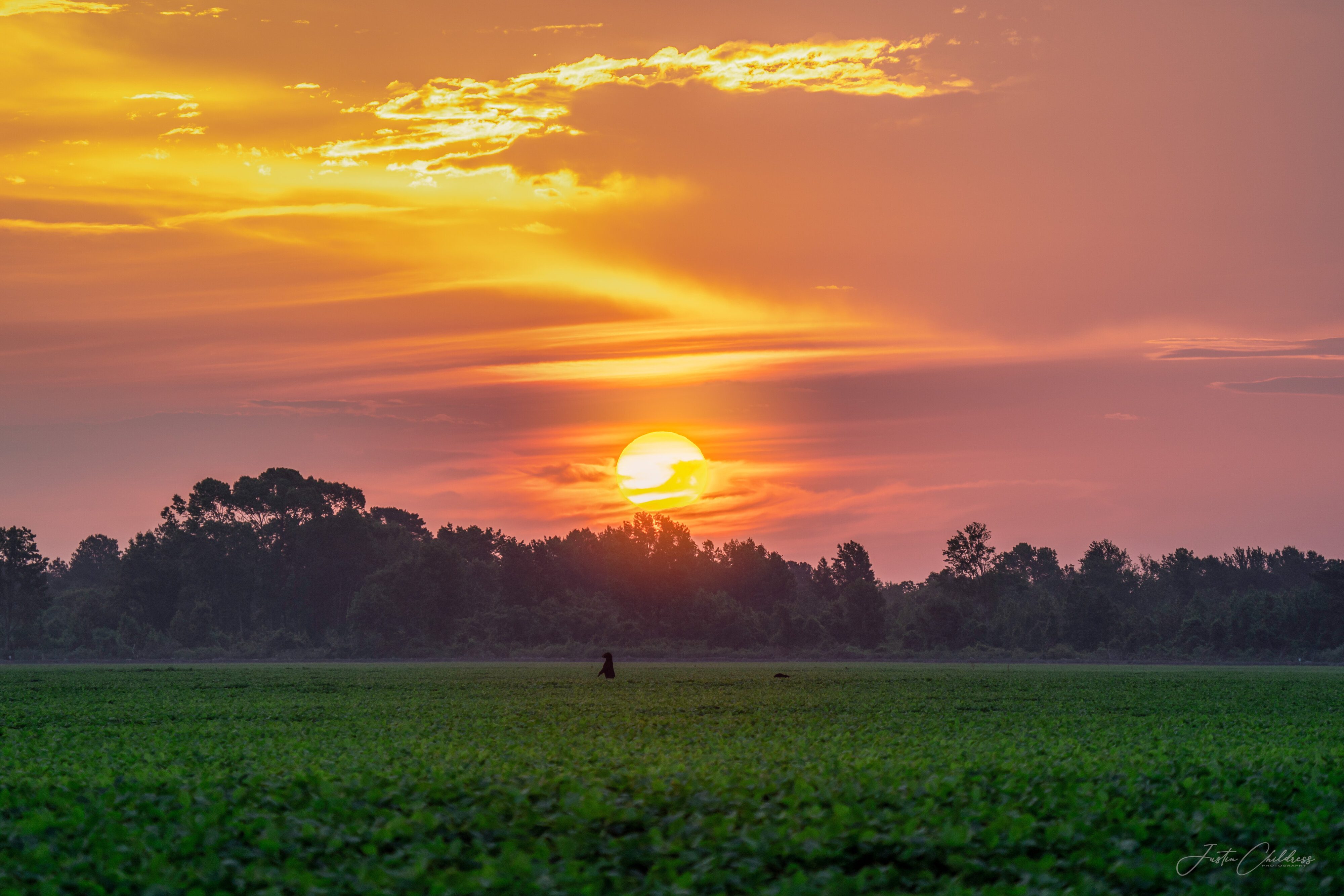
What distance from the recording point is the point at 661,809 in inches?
607

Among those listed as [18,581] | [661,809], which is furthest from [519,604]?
[661,809]

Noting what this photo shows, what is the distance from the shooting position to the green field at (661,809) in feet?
43.5

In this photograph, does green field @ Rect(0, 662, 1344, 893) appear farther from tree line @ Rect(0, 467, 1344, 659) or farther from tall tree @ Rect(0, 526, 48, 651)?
tall tree @ Rect(0, 526, 48, 651)

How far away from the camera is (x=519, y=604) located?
143 meters

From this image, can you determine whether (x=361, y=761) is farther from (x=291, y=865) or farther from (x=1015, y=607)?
(x=1015, y=607)

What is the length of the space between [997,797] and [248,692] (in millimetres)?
40501

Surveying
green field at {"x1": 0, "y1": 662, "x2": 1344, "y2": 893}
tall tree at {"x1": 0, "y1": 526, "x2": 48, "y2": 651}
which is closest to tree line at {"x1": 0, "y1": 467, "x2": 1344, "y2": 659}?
tall tree at {"x1": 0, "y1": 526, "x2": 48, "y2": 651}

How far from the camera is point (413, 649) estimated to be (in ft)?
437

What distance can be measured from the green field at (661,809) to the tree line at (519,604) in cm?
10462

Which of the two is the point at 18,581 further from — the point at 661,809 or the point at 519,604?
the point at 661,809

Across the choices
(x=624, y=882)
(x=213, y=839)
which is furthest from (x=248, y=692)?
(x=624, y=882)

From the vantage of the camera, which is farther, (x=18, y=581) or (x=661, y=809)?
(x=18, y=581)

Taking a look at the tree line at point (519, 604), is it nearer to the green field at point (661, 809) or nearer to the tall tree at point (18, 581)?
the tall tree at point (18, 581)

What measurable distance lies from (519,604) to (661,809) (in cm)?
13005
